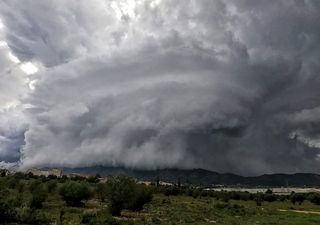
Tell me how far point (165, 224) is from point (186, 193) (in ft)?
355

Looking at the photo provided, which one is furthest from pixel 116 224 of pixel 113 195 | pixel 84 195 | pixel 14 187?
pixel 14 187

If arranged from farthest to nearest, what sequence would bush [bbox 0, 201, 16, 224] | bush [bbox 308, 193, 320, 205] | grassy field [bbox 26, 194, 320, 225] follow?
bush [bbox 308, 193, 320, 205] < grassy field [bbox 26, 194, 320, 225] < bush [bbox 0, 201, 16, 224]

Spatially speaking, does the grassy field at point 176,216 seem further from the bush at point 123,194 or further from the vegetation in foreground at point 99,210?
the bush at point 123,194

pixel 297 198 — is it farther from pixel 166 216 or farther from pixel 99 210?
pixel 99 210

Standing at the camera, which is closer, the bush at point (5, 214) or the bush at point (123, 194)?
the bush at point (5, 214)

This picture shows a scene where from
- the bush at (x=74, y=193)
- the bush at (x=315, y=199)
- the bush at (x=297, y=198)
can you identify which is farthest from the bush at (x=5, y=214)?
the bush at (x=315, y=199)

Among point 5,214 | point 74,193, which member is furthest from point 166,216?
point 5,214

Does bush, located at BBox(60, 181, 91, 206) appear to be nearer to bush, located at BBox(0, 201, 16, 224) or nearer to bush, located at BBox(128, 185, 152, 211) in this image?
bush, located at BBox(128, 185, 152, 211)

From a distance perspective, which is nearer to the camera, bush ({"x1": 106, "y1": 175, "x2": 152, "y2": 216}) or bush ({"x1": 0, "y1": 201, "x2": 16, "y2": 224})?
bush ({"x1": 0, "y1": 201, "x2": 16, "y2": 224})

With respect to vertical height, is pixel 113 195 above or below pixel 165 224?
above

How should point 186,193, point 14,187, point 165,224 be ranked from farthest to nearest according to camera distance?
1. point 186,193
2. point 14,187
3. point 165,224

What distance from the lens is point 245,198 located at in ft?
535

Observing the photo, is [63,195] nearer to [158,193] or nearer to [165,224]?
[165,224]

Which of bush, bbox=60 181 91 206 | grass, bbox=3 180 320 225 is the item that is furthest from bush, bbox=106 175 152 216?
bush, bbox=60 181 91 206
